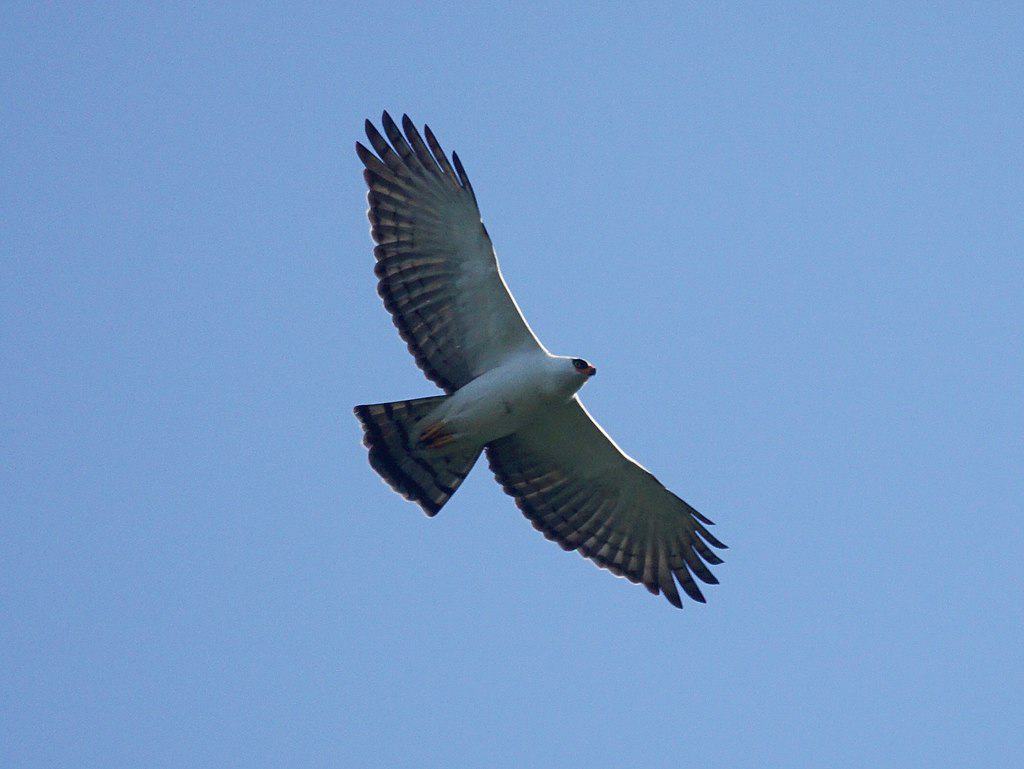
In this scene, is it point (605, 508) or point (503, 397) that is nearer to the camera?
point (503, 397)

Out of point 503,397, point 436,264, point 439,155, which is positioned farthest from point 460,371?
point 439,155

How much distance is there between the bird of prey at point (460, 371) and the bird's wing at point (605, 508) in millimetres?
21

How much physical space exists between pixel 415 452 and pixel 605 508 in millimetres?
2187

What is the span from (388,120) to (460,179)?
3.48 ft

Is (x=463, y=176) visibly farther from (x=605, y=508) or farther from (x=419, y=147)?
(x=605, y=508)

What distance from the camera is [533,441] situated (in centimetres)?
1619

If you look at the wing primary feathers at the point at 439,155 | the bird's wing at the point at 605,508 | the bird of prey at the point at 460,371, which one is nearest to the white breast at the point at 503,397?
the bird of prey at the point at 460,371

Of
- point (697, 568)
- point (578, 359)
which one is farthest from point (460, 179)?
point (697, 568)

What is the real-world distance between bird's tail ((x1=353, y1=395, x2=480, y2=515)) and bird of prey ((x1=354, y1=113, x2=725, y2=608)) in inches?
0.4

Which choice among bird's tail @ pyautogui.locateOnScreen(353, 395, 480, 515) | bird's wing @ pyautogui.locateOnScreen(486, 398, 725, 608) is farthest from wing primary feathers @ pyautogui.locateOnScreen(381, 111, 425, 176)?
bird's wing @ pyautogui.locateOnScreen(486, 398, 725, 608)

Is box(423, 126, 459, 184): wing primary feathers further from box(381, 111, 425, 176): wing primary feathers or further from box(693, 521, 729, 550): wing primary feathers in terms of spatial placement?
box(693, 521, 729, 550): wing primary feathers

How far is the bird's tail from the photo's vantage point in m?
15.8

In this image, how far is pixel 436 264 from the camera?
15.6 meters

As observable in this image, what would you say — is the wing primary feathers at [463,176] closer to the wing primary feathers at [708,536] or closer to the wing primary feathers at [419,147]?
the wing primary feathers at [419,147]
